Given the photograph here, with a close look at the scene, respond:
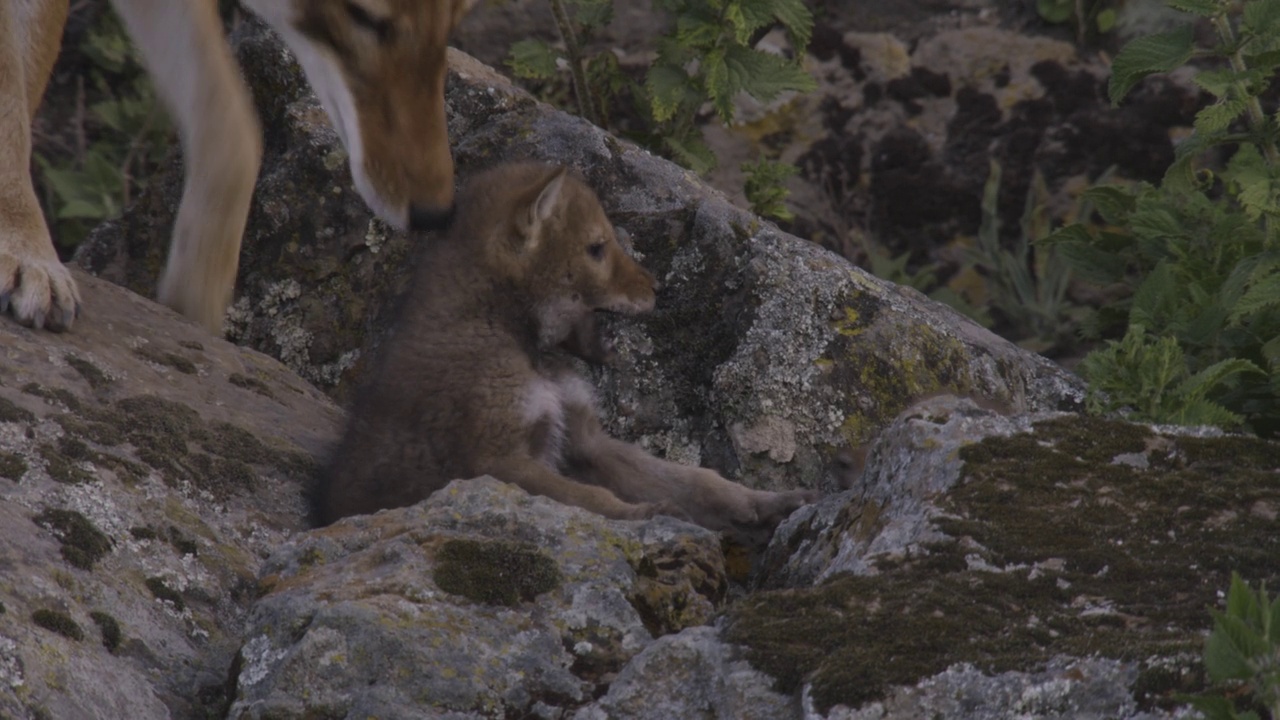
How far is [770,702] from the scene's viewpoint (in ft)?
8.77

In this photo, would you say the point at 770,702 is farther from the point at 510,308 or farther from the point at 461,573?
the point at 510,308

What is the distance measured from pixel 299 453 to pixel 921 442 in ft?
6.75

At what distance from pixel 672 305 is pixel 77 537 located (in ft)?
8.34

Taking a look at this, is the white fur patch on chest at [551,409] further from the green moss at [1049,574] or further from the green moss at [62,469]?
the green moss at [1049,574]

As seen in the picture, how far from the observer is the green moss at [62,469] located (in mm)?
3668

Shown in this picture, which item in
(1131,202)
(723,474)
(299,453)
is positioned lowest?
(299,453)

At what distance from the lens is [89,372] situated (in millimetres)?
4465

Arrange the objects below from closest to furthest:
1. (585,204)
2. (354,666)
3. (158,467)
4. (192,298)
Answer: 1. (354,666)
2. (158,467)
3. (585,204)
4. (192,298)

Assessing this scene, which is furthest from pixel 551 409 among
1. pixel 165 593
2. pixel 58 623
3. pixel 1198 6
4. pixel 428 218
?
pixel 1198 6

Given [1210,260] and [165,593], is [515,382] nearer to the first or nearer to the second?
[165,593]

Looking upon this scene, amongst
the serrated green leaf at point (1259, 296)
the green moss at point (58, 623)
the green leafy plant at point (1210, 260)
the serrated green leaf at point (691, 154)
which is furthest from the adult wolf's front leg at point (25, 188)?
the serrated green leaf at point (1259, 296)

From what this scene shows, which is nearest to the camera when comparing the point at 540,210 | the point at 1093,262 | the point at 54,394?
the point at 54,394

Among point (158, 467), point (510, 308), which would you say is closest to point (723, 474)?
point (510, 308)

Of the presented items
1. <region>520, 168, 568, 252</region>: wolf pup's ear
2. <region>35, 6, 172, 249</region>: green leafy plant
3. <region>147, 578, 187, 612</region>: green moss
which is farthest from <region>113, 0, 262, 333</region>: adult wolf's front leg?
<region>35, 6, 172, 249</region>: green leafy plant
